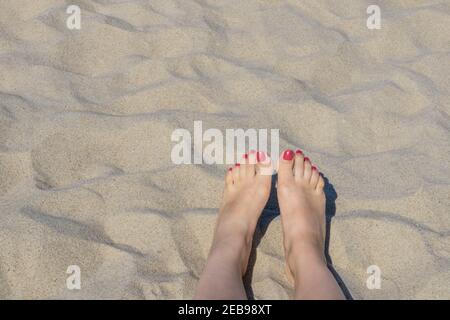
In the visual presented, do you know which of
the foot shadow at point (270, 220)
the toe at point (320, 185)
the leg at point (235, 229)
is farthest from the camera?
the toe at point (320, 185)

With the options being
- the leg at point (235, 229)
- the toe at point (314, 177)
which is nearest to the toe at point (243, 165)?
the leg at point (235, 229)

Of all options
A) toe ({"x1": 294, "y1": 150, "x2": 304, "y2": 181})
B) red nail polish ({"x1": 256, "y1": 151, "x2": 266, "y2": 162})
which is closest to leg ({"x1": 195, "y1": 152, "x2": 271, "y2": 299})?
red nail polish ({"x1": 256, "y1": 151, "x2": 266, "y2": 162})

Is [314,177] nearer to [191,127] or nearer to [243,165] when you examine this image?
[243,165]

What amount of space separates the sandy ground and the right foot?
0.07 metres

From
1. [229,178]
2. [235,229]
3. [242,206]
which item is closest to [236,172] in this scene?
[229,178]

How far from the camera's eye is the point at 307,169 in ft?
6.27

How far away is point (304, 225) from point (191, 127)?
2.16 ft

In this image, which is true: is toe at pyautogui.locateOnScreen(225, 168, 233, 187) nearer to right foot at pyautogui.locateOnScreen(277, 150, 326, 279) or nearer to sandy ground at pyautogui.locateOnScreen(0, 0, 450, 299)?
sandy ground at pyautogui.locateOnScreen(0, 0, 450, 299)

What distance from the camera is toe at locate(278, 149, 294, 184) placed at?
1.91m

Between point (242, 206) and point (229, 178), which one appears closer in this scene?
point (242, 206)

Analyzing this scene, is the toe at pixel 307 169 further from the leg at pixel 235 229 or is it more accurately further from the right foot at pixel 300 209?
the leg at pixel 235 229

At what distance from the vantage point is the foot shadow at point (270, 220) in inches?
62.4
